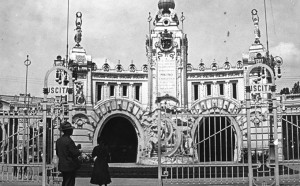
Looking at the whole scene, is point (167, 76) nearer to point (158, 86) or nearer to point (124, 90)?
point (158, 86)

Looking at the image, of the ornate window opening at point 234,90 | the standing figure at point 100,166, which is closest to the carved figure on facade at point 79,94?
the ornate window opening at point 234,90

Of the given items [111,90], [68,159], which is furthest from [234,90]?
[68,159]

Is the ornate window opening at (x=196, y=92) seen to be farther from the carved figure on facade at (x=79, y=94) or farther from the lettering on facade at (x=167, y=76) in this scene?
the carved figure on facade at (x=79, y=94)

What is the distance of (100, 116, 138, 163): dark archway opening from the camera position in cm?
4544

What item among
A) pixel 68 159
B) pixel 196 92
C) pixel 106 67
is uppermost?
pixel 106 67

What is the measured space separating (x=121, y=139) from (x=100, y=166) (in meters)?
29.6

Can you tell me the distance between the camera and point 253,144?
37.9 metres

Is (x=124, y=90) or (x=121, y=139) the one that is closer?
(x=124, y=90)

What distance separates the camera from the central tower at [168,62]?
40188 mm

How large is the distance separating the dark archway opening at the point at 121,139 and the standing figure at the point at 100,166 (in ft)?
92.7

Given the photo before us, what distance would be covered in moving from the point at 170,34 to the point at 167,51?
5.19 feet

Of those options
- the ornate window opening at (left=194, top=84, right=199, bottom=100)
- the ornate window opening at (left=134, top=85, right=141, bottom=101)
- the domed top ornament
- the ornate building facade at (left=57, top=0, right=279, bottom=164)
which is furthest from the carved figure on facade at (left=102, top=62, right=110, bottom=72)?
the ornate window opening at (left=194, top=84, right=199, bottom=100)

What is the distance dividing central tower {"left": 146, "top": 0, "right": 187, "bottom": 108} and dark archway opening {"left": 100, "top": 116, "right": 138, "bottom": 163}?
691 cm

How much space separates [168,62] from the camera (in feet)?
132
